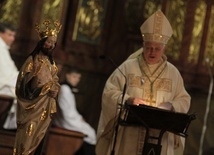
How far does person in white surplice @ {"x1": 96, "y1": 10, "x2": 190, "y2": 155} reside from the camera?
6.77 metres

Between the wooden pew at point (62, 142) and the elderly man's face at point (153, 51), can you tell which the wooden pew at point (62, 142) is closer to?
the wooden pew at point (62, 142)

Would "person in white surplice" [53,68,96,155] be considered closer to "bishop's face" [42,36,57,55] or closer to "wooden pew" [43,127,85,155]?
"wooden pew" [43,127,85,155]

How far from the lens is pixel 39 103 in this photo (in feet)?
20.3

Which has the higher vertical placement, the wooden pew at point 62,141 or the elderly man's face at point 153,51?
the elderly man's face at point 153,51

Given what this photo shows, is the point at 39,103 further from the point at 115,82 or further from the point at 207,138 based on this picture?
the point at 207,138

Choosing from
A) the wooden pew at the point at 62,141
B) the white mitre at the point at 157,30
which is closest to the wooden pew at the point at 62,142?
the wooden pew at the point at 62,141

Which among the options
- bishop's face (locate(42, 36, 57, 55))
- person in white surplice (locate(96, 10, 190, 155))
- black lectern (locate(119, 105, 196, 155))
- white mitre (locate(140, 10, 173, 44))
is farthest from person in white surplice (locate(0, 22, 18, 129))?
black lectern (locate(119, 105, 196, 155))

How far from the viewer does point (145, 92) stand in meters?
6.89

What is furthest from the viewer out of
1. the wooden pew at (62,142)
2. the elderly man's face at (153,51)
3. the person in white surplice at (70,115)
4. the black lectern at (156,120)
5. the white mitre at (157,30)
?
the person in white surplice at (70,115)

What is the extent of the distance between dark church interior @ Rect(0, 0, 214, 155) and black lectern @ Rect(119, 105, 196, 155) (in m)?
4.22

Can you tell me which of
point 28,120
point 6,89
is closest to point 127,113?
point 28,120

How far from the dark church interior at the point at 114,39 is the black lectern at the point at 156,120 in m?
4.22

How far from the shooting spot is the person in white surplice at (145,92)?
266 inches

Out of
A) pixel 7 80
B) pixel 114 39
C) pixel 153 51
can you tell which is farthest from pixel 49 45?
pixel 114 39
